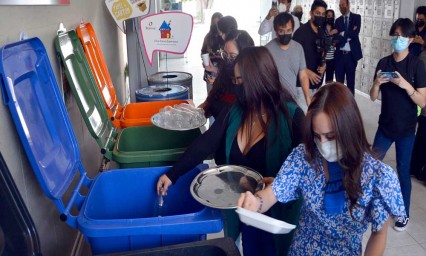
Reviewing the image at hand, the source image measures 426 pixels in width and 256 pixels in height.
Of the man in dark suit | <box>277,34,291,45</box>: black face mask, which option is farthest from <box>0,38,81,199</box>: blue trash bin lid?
the man in dark suit

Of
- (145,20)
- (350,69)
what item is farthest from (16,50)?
(350,69)

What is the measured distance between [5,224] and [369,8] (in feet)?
20.8

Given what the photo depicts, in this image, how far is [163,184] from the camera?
166 centimetres

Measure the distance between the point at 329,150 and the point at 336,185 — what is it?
0.13 meters

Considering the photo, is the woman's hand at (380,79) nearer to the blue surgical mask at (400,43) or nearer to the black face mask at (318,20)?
the blue surgical mask at (400,43)

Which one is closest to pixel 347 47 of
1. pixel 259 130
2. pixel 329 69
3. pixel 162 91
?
pixel 329 69

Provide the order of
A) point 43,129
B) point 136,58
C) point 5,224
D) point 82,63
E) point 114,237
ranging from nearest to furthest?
point 5,224, point 114,237, point 43,129, point 82,63, point 136,58

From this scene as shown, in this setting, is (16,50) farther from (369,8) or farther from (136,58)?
(369,8)

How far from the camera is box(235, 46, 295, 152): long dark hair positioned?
1.74 metres

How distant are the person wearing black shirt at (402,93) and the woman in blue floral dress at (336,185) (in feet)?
4.35

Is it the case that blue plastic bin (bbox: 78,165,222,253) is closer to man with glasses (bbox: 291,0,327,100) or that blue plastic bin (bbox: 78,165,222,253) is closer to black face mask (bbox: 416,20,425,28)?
man with glasses (bbox: 291,0,327,100)

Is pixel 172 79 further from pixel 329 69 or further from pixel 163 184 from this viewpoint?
pixel 329 69

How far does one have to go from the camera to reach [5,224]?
1.06 meters

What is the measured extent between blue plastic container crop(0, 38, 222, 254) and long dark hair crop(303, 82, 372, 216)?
46 centimetres
